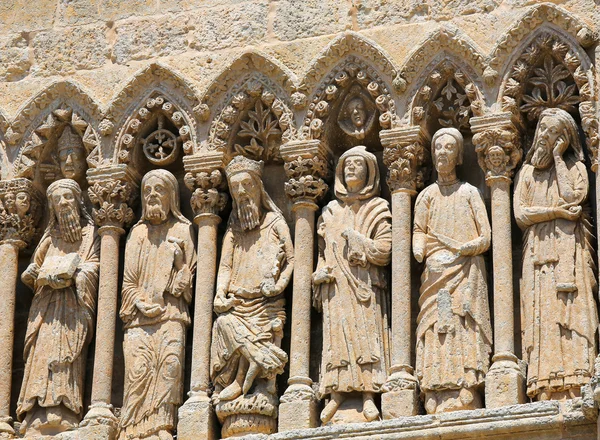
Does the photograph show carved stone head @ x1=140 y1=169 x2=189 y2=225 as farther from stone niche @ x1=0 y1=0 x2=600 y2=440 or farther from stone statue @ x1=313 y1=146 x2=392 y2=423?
stone statue @ x1=313 y1=146 x2=392 y2=423

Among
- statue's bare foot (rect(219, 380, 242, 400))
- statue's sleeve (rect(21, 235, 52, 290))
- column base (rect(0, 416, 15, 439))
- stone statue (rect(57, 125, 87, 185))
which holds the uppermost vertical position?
stone statue (rect(57, 125, 87, 185))

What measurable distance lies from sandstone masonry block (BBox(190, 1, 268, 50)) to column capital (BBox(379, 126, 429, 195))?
1.23 meters

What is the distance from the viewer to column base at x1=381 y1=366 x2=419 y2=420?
12.6 metres

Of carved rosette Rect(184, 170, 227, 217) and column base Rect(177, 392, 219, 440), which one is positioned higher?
carved rosette Rect(184, 170, 227, 217)

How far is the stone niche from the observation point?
1265 centimetres

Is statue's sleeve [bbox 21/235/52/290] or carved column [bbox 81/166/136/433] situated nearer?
carved column [bbox 81/166/136/433]

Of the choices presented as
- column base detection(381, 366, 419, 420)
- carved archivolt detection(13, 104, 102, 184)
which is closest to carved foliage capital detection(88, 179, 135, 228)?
carved archivolt detection(13, 104, 102, 184)

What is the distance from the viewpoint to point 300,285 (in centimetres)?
1322

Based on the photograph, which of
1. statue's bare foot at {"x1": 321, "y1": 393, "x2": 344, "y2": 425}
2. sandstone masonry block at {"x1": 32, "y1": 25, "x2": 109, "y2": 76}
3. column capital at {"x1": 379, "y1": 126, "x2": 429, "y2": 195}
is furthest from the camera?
sandstone masonry block at {"x1": 32, "y1": 25, "x2": 109, "y2": 76}

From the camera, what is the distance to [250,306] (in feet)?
43.5

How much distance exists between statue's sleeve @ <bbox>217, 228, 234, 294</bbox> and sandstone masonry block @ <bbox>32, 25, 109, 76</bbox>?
1.65 meters

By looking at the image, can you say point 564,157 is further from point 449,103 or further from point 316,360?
point 316,360

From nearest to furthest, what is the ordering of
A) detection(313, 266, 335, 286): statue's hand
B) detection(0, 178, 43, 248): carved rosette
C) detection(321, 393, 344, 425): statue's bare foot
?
detection(321, 393, 344, 425): statue's bare foot, detection(313, 266, 335, 286): statue's hand, detection(0, 178, 43, 248): carved rosette

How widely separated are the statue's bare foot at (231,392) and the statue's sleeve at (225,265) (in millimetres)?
628
